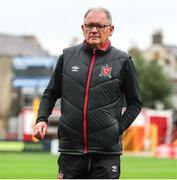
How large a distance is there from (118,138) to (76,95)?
1.66 feet

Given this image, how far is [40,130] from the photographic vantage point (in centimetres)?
704

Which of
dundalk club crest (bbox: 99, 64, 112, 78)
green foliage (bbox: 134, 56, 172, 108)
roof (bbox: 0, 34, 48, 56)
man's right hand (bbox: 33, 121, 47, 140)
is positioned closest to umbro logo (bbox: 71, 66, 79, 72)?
dundalk club crest (bbox: 99, 64, 112, 78)

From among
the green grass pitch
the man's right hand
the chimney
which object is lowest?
the green grass pitch

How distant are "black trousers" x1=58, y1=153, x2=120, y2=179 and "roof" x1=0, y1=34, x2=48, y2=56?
99.2m

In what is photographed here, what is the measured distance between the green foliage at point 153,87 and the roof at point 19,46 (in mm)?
16881

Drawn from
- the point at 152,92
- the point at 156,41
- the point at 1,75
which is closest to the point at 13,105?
the point at 1,75

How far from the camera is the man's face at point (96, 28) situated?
6.93 m

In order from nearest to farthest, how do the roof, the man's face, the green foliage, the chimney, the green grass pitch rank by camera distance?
the man's face
the green grass pitch
the green foliage
the roof
the chimney

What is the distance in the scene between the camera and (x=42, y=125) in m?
7.11

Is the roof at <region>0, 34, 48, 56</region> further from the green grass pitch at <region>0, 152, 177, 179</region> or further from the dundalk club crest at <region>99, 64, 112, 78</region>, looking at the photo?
the dundalk club crest at <region>99, 64, 112, 78</region>

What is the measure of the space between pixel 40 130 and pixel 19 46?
337 feet

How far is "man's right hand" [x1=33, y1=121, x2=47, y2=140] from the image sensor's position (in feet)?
23.0

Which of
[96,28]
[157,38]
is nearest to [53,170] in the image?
[96,28]

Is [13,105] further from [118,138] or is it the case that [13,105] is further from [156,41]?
[118,138]
